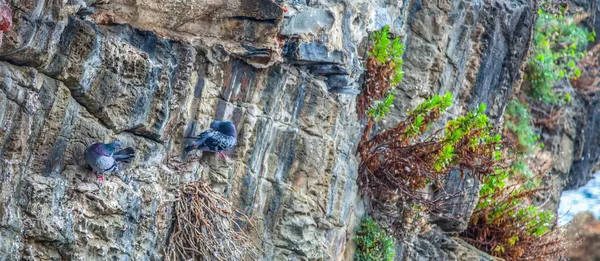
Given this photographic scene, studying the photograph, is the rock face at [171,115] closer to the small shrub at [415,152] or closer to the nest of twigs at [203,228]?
the nest of twigs at [203,228]

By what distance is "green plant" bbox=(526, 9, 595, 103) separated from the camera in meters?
13.4

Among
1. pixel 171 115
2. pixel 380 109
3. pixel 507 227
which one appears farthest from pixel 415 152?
pixel 171 115

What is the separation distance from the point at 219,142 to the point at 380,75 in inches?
110

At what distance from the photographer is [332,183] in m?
7.98

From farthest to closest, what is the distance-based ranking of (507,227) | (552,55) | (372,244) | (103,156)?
1. (552,55)
2. (507,227)
3. (372,244)
4. (103,156)

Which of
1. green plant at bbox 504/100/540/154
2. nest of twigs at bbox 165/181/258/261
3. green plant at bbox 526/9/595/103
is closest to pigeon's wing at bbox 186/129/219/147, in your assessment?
nest of twigs at bbox 165/181/258/261

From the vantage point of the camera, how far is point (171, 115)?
20.4ft

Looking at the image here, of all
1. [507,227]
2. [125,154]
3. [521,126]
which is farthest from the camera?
[521,126]

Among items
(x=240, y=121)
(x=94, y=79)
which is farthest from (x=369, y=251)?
(x=94, y=79)

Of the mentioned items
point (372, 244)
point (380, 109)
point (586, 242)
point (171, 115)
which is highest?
point (380, 109)

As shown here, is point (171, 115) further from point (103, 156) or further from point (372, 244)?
point (372, 244)

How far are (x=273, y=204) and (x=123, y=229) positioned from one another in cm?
161

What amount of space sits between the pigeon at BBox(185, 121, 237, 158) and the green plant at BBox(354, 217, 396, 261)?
2.84m

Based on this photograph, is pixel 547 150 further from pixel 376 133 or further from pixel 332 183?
pixel 332 183
